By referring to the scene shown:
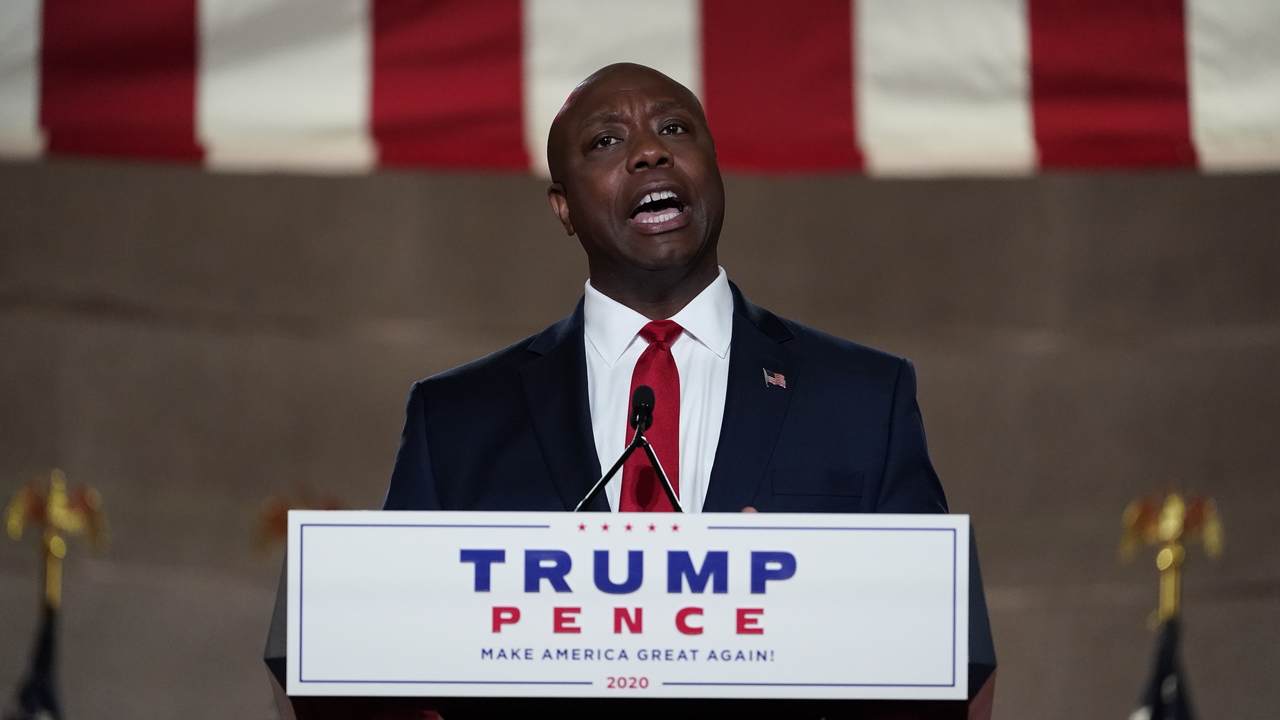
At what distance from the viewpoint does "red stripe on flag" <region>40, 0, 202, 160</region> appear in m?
3.27

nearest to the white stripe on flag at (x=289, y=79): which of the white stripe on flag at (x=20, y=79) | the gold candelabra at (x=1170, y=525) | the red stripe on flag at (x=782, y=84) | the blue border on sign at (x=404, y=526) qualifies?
the white stripe on flag at (x=20, y=79)

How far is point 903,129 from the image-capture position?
3.33 metres

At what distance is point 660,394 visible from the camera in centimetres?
178

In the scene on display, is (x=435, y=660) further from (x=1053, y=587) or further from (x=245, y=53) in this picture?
(x=1053, y=587)

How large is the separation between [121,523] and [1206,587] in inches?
144

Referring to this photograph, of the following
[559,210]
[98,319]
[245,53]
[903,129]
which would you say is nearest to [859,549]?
[559,210]

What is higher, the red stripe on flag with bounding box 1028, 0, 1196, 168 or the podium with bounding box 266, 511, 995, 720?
the red stripe on flag with bounding box 1028, 0, 1196, 168

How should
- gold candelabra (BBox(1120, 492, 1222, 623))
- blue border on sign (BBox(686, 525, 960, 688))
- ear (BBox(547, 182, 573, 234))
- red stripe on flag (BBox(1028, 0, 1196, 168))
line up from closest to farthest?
blue border on sign (BBox(686, 525, 960, 688)) < ear (BBox(547, 182, 573, 234)) < red stripe on flag (BBox(1028, 0, 1196, 168)) < gold candelabra (BBox(1120, 492, 1222, 623))

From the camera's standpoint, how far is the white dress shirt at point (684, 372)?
5.78ft

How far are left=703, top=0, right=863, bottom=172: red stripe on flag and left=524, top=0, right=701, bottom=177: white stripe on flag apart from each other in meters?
0.05

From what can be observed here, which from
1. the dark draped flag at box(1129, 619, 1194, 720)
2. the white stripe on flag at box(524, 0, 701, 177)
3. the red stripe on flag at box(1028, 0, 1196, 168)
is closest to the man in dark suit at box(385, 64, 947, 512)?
the white stripe on flag at box(524, 0, 701, 177)

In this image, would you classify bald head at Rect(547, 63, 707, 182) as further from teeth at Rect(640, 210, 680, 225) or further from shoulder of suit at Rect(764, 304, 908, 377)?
shoulder of suit at Rect(764, 304, 908, 377)

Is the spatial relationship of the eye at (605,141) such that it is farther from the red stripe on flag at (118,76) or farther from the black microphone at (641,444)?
the red stripe on flag at (118,76)

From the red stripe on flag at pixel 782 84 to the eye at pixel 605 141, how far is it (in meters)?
1.40
